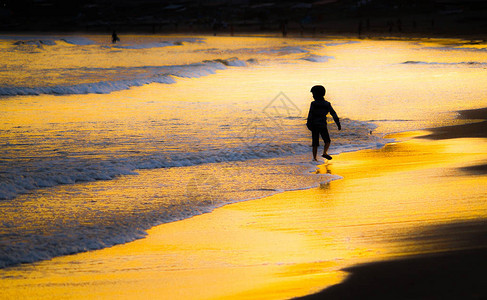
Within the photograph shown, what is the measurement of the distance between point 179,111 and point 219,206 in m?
9.20

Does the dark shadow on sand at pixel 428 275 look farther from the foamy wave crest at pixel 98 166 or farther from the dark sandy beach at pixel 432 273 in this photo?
the foamy wave crest at pixel 98 166

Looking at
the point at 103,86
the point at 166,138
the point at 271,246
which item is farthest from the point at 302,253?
the point at 103,86

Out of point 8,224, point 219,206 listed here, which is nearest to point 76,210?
point 8,224

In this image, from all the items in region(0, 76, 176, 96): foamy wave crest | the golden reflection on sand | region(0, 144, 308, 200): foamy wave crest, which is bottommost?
region(0, 76, 176, 96): foamy wave crest

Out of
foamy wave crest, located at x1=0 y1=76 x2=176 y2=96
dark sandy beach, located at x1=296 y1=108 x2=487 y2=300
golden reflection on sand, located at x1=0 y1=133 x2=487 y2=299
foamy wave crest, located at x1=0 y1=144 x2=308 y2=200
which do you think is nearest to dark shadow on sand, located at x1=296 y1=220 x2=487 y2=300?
dark sandy beach, located at x1=296 y1=108 x2=487 y2=300

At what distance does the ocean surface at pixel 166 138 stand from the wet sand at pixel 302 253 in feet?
1.61

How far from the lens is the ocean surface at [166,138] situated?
6836 mm

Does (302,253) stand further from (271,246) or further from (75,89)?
(75,89)

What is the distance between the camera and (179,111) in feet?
53.2

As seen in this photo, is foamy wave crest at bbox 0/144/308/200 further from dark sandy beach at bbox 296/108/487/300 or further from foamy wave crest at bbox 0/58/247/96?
foamy wave crest at bbox 0/58/247/96

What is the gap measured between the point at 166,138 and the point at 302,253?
23.0 feet

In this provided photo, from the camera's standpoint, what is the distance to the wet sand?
4629 millimetres

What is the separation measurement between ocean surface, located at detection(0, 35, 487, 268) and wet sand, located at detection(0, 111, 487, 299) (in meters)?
0.49

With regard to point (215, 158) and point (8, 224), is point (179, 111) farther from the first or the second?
point (8, 224)
